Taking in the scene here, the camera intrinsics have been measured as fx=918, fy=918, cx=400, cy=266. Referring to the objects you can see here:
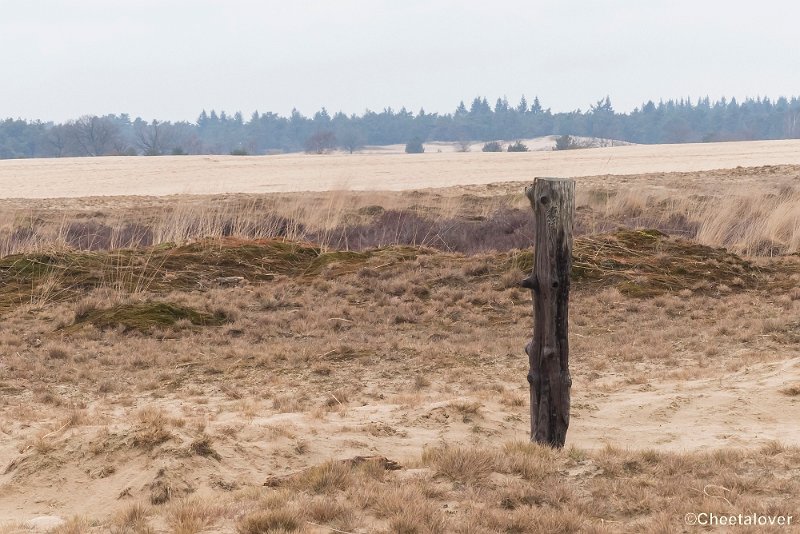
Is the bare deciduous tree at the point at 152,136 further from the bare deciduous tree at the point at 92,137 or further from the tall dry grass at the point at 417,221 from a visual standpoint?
the tall dry grass at the point at 417,221

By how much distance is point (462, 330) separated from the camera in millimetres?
10508

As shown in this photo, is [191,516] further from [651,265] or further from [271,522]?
[651,265]

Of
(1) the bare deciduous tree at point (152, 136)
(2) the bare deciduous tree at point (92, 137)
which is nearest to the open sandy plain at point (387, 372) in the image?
(1) the bare deciduous tree at point (152, 136)

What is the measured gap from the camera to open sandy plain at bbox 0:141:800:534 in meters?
4.94

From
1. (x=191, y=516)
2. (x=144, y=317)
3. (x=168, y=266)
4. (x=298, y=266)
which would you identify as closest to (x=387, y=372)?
(x=144, y=317)

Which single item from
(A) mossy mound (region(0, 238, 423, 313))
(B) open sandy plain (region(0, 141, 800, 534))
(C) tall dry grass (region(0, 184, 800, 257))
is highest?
(C) tall dry grass (region(0, 184, 800, 257))

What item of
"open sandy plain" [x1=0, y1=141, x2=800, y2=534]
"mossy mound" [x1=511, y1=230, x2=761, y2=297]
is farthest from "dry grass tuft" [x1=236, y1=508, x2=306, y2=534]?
"mossy mound" [x1=511, y1=230, x2=761, y2=297]

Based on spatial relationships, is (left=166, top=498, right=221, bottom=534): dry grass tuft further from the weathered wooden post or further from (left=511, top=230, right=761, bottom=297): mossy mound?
(left=511, top=230, right=761, bottom=297): mossy mound

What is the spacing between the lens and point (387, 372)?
8734mm

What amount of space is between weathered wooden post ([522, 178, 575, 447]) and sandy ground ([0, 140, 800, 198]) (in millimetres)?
21973

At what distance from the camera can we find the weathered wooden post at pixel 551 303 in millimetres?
5957

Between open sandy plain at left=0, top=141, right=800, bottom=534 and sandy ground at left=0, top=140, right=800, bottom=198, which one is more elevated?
sandy ground at left=0, top=140, right=800, bottom=198

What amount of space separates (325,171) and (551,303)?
1409 inches

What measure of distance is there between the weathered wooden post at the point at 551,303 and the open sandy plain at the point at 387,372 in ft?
0.99
